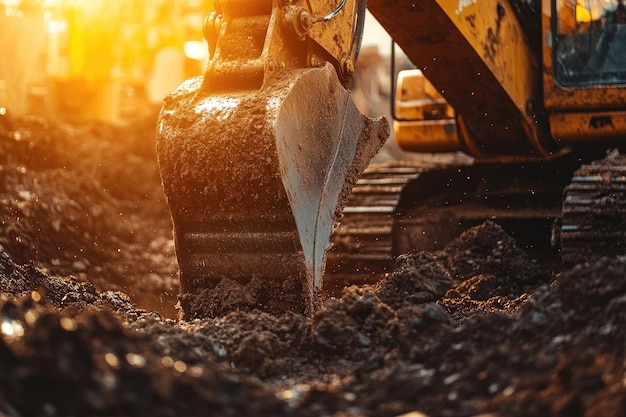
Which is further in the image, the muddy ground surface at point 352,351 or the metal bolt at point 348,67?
the metal bolt at point 348,67

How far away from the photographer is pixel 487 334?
2.67m

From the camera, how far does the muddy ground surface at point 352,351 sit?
1.97 meters

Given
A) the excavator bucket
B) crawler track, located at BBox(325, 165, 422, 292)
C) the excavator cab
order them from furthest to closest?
crawler track, located at BBox(325, 165, 422, 292), the excavator cab, the excavator bucket

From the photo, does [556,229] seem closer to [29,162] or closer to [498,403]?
[498,403]

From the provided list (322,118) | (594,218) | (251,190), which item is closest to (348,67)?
(322,118)

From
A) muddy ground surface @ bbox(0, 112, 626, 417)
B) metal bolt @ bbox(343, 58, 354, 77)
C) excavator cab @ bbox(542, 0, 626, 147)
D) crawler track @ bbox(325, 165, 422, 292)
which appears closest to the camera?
muddy ground surface @ bbox(0, 112, 626, 417)

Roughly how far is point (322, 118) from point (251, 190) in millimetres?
474

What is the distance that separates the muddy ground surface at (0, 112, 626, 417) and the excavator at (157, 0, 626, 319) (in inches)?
10.9

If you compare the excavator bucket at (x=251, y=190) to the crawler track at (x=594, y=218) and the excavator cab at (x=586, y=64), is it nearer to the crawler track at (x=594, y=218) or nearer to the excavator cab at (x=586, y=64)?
the crawler track at (x=594, y=218)

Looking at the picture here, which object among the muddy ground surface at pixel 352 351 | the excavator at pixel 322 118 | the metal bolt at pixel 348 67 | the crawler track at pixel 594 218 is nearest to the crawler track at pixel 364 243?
the excavator at pixel 322 118

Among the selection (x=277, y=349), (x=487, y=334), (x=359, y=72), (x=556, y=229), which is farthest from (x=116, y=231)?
(x=359, y=72)

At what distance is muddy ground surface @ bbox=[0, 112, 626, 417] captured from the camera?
6.48 ft

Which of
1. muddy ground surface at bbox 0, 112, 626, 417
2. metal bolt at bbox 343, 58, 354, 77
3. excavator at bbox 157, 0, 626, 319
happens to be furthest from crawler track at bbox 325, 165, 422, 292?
metal bolt at bbox 343, 58, 354, 77

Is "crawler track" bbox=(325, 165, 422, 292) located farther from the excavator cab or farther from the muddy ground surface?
the excavator cab
